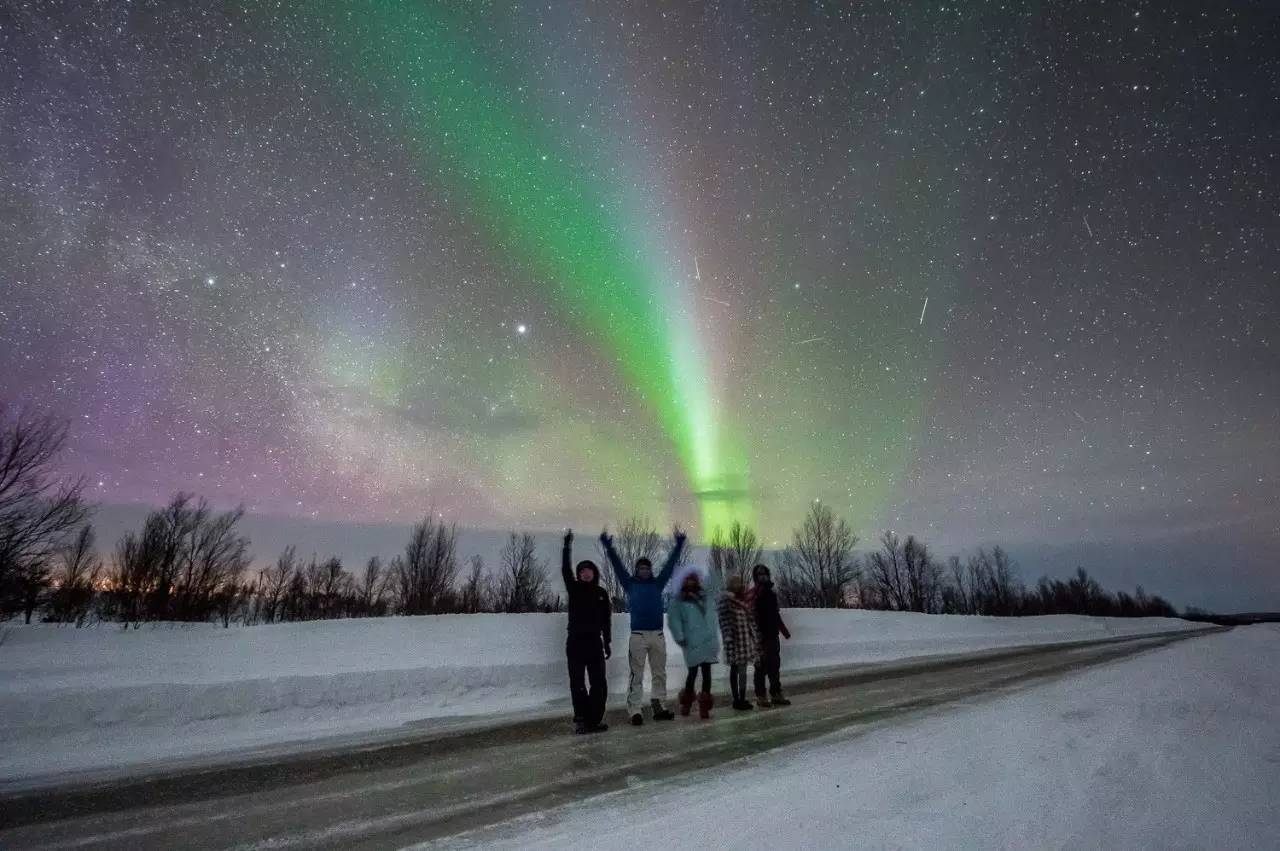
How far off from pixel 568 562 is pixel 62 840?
500cm

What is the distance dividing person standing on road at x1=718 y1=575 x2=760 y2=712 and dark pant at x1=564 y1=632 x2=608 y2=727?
8.00ft

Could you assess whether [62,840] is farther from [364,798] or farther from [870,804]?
[870,804]

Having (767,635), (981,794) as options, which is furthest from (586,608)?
(981,794)

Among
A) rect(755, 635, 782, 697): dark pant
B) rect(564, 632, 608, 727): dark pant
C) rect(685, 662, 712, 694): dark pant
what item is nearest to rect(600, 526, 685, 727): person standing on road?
rect(685, 662, 712, 694): dark pant

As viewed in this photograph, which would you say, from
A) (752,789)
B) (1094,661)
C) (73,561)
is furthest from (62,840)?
(73,561)

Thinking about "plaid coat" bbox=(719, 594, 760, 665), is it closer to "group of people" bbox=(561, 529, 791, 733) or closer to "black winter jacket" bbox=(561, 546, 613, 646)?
"group of people" bbox=(561, 529, 791, 733)

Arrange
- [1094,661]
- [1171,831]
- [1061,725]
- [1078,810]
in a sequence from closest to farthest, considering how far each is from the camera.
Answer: [1171,831] < [1078,810] < [1061,725] < [1094,661]

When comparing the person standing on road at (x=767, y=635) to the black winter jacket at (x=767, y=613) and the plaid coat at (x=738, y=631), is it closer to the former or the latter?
the black winter jacket at (x=767, y=613)

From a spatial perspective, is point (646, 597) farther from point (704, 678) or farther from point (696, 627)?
point (704, 678)

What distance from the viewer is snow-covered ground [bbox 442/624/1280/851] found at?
131 inches

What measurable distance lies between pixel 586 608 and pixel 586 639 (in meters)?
0.39

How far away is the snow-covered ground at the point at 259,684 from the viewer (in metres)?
7.37

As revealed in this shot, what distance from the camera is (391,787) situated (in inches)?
190

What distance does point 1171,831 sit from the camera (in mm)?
3303
